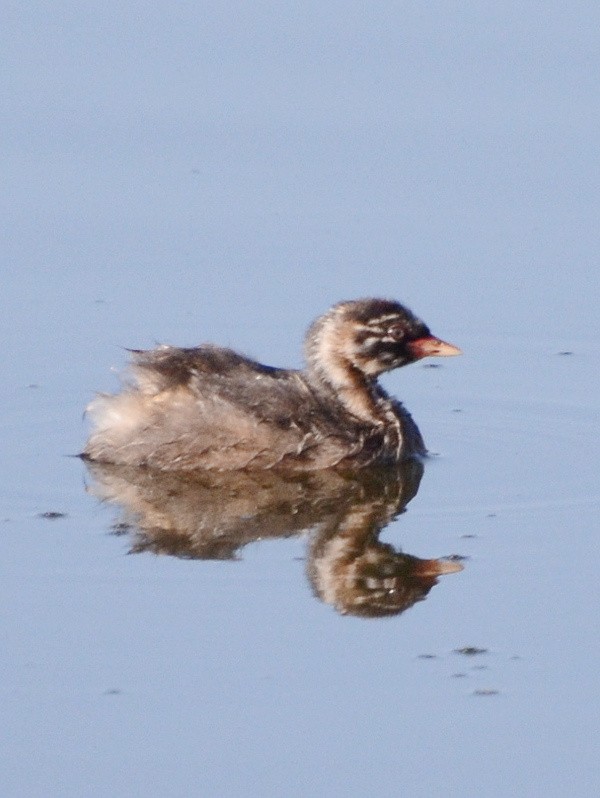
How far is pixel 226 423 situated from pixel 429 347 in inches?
57.1

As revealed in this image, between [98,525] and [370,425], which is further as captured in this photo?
[370,425]

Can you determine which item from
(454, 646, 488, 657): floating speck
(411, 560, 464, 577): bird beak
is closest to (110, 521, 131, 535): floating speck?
(411, 560, 464, 577): bird beak

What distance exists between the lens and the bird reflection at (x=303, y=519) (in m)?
10.9

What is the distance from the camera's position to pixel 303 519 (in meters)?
11.9

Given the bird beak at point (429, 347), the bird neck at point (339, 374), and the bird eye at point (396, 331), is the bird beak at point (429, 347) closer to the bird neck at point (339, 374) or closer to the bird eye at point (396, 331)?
the bird eye at point (396, 331)

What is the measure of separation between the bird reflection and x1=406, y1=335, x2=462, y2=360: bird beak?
2.38 feet

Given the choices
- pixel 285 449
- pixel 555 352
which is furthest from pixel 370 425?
pixel 555 352

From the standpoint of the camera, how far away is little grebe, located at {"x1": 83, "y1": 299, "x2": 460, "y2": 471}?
495 inches

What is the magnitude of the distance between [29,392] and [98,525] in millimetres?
2106

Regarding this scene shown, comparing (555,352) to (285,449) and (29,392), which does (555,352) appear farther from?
(29,392)

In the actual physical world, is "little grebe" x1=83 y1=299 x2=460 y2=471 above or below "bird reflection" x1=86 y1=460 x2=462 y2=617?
above

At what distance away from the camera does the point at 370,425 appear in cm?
1300

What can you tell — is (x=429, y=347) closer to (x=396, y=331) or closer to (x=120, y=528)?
(x=396, y=331)

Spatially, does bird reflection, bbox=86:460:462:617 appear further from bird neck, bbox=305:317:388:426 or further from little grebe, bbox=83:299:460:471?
bird neck, bbox=305:317:388:426
